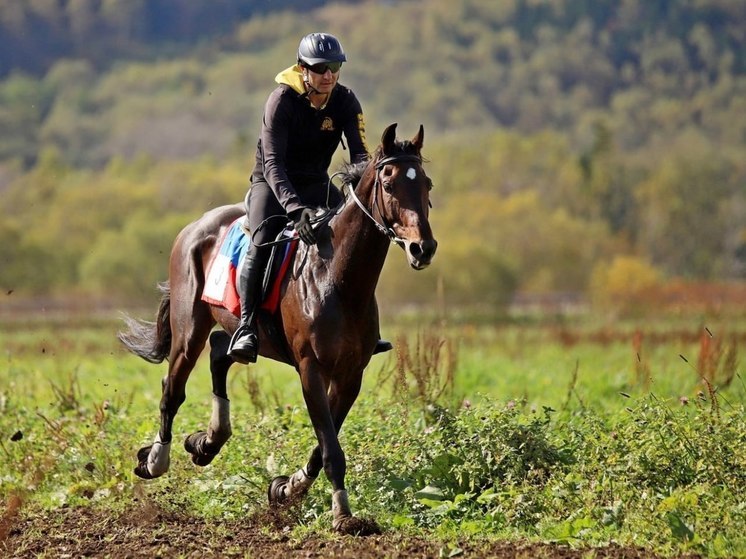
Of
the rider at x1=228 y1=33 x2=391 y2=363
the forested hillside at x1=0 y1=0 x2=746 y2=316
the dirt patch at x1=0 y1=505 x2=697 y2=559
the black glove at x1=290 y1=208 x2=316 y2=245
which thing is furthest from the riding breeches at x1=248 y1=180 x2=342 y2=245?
the forested hillside at x1=0 y1=0 x2=746 y2=316

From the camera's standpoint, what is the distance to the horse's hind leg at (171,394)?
997cm

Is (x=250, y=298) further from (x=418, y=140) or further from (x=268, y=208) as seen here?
(x=418, y=140)

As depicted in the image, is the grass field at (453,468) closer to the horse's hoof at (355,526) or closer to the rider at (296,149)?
the horse's hoof at (355,526)

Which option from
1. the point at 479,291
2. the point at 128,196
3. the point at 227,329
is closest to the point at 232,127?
the point at 128,196

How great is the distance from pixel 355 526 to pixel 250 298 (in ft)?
6.61

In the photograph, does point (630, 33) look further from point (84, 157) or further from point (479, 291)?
point (479, 291)

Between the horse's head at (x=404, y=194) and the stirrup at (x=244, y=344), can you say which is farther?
the stirrup at (x=244, y=344)

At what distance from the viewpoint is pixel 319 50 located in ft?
28.3

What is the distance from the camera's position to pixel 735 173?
9206cm

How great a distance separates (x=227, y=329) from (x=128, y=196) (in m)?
75.0

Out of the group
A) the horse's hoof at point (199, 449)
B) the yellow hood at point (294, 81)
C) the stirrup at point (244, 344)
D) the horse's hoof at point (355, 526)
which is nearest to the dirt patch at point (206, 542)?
the horse's hoof at point (355, 526)

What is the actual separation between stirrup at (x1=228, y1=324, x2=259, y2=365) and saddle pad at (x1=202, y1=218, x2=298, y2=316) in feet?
0.77

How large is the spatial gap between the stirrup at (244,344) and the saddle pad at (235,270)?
233mm

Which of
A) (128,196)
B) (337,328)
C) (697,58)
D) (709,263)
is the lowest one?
(337,328)
